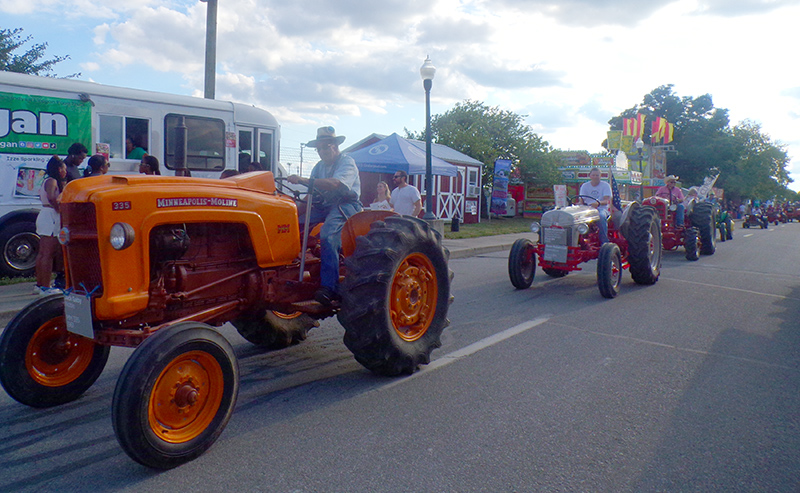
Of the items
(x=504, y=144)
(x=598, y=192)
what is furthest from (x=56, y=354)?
(x=504, y=144)

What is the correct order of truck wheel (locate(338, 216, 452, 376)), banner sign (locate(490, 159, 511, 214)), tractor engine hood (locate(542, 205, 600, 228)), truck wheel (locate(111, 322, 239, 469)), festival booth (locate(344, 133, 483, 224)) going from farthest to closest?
banner sign (locate(490, 159, 511, 214)) < festival booth (locate(344, 133, 483, 224)) < tractor engine hood (locate(542, 205, 600, 228)) < truck wheel (locate(338, 216, 452, 376)) < truck wheel (locate(111, 322, 239, 469))

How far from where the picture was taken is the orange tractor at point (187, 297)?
3.21 m

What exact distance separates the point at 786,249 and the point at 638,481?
61.8 feet

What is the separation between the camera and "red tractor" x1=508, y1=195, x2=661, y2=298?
8.95 meters

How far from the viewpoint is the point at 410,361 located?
4645mm

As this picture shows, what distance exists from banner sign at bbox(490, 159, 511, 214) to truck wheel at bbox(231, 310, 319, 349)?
27.8 metres

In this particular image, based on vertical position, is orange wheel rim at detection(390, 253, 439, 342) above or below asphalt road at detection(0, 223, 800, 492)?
above

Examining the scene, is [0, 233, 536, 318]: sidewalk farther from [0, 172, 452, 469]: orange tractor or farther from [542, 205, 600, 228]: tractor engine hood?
[542, 205, 600, 228]: tractor engine hood

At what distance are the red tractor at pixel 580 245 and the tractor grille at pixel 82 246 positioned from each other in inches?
250

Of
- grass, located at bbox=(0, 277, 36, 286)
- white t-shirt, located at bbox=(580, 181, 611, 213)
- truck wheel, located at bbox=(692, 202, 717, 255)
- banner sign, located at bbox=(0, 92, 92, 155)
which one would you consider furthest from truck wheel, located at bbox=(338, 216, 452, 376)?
truck wheel, located at bbox=(692, 202, 717, 255)

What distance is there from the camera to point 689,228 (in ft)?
46.6

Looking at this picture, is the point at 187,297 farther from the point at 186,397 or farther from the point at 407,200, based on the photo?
the point at 407,200

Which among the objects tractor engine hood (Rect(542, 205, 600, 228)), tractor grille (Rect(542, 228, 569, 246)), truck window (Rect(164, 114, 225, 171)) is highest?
truck window (Rect(164, 114, 225, 171))

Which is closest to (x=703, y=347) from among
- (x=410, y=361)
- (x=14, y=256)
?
(x=410, y=361)
